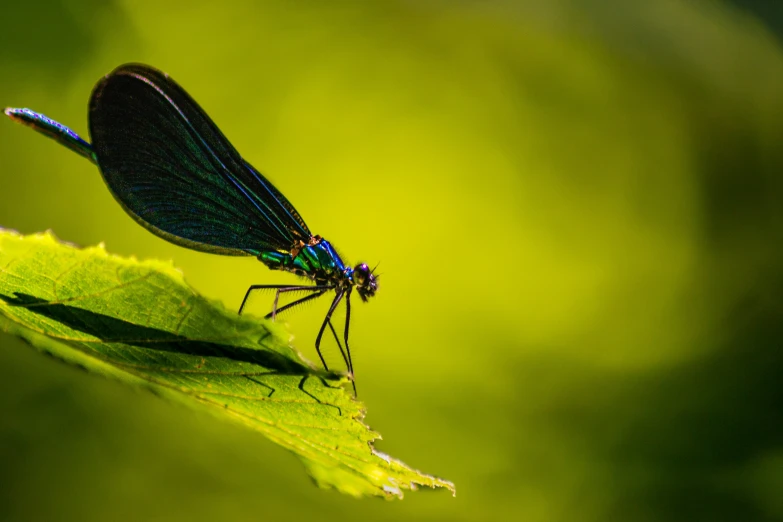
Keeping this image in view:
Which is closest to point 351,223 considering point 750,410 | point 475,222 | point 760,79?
point 475,222

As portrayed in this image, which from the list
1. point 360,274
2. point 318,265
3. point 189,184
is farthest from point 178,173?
point 360,274

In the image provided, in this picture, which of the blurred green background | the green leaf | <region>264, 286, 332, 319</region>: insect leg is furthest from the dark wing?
the green leaf

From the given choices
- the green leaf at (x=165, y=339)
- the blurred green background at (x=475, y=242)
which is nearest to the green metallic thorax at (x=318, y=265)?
the blurred green background at (x=475, y=242)

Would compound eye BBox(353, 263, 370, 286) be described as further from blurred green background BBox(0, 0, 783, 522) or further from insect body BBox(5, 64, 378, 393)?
blurred green background BBox(0, 0, 783, 522)

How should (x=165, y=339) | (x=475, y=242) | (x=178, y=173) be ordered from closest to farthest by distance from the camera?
(x=165, y=339) → (x=178, y=173) → (x=475, y=242)

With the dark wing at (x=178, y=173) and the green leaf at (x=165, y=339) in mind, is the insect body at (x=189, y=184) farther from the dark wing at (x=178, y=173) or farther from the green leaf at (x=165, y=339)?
the green leaf at (x=165, y=339)

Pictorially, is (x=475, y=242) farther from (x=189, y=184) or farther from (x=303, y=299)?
(x=189, y=184)
